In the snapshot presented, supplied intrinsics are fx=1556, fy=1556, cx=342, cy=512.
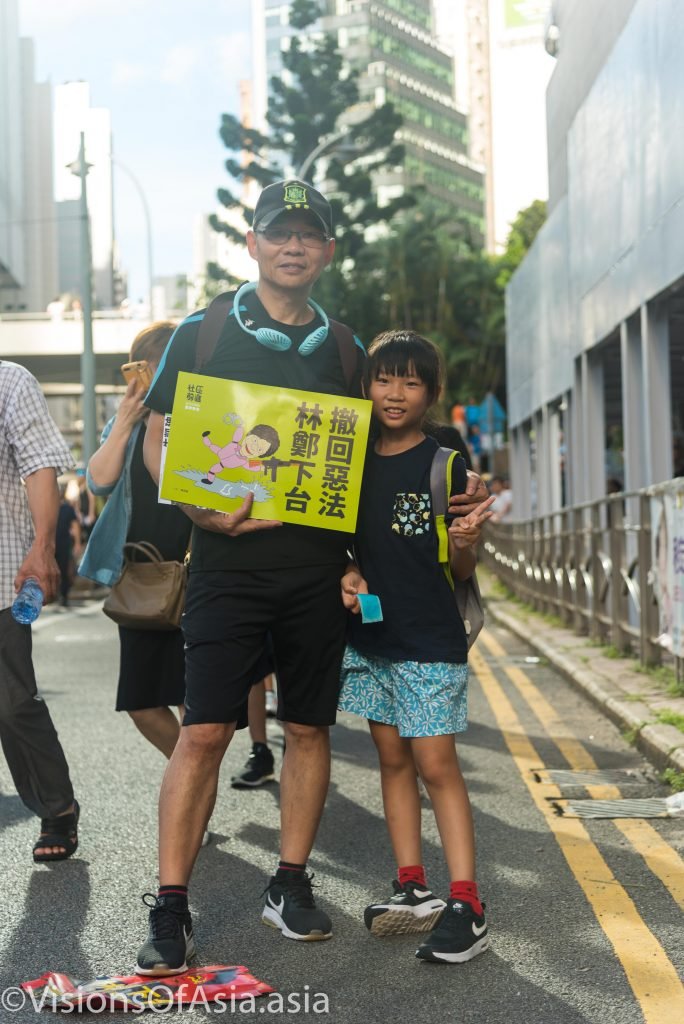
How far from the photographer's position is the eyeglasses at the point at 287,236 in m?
4.36

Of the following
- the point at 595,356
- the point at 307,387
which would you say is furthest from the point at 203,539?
the point at 595,356

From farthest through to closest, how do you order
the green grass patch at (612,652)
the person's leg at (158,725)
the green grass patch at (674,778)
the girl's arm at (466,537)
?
the green grass patch at (612,652) < the green grass patch at (674,778) < the person's leg at (158,725) < the girl's arm at (466,537)

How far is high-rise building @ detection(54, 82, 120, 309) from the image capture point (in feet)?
391

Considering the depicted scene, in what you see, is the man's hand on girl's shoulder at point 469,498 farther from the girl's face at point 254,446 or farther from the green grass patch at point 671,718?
the green grass patch at point 671,718

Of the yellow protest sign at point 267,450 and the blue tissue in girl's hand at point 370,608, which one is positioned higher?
the yellow protest sign at point 267,450

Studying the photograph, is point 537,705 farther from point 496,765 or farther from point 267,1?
point 267,1

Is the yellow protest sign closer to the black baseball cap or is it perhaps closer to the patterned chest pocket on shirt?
the patterned chest pocket on shirt

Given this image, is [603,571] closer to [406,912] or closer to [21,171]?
[406,912]

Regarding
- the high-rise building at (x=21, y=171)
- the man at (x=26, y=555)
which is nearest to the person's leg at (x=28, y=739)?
the man at (x=26, y=555)

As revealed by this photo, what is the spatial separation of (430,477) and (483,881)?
1.50 meters

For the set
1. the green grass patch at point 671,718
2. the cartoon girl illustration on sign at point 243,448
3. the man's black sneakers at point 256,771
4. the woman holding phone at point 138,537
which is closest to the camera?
the cartoon girl illustration on sign at point 243,448

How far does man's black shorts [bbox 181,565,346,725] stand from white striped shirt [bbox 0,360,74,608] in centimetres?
104

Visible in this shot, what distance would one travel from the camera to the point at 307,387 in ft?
14.1

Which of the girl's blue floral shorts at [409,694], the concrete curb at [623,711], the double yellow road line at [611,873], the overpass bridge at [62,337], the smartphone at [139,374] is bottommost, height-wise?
the double yellow road line at [611,873]
